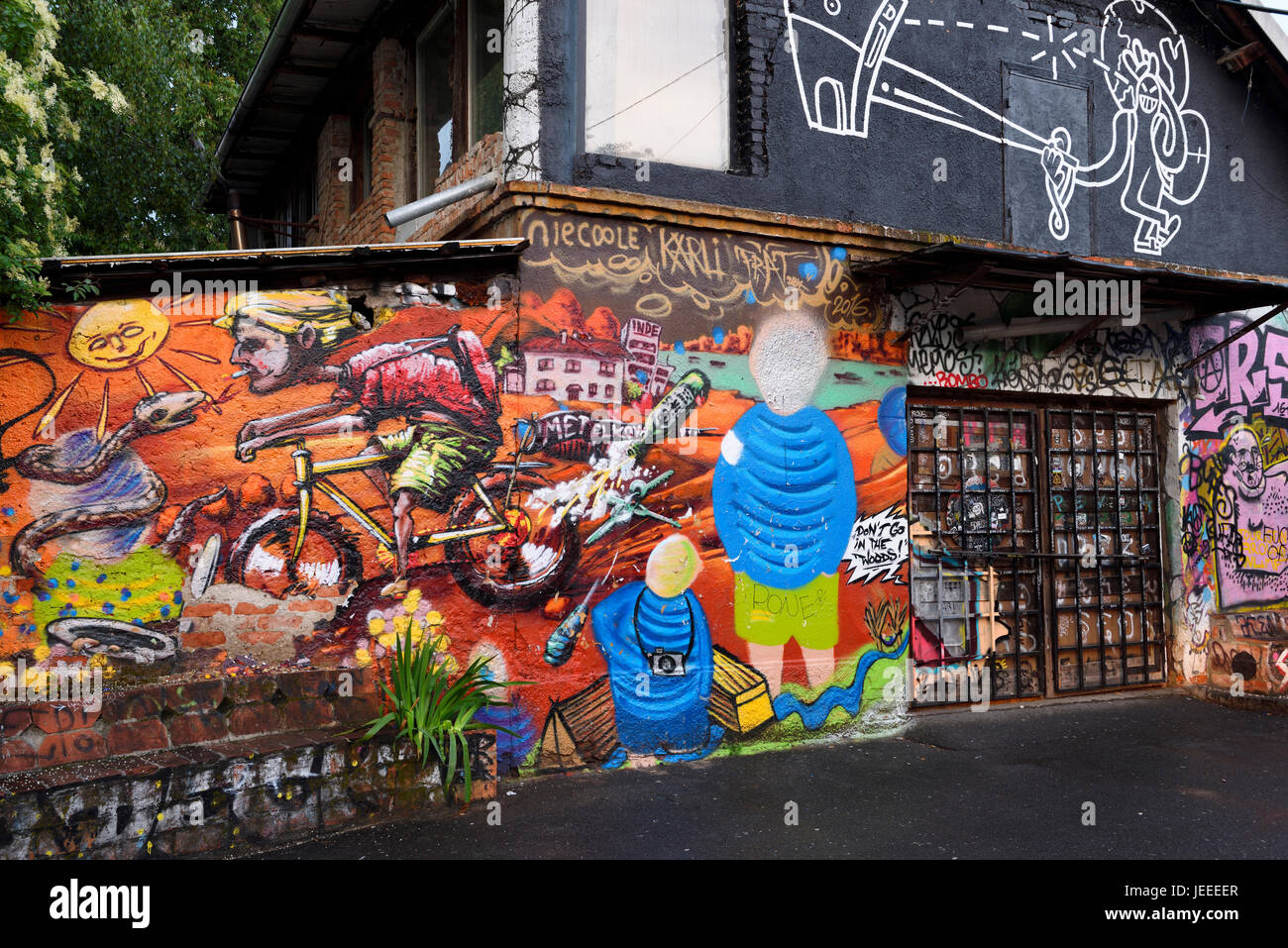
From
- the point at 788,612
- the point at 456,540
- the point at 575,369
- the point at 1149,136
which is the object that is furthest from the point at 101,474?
the point at 1149,136

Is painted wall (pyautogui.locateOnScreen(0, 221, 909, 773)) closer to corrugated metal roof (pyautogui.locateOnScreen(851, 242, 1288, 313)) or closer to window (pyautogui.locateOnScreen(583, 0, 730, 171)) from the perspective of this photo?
corrugated metal roof (pyautogui.locateOnScreen(851, 242, 1288, 313))

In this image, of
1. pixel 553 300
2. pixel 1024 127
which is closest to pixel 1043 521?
pixel 1024 127

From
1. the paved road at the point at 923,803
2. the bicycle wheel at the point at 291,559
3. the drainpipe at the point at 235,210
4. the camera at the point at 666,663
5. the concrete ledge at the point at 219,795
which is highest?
the drainpipe at the point at 235,210

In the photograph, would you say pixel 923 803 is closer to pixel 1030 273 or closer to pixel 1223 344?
pixel 1030 273

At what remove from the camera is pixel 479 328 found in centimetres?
591

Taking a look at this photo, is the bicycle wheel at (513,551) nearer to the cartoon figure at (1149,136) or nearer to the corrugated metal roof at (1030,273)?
the corrugated metal roof at (1030,273)

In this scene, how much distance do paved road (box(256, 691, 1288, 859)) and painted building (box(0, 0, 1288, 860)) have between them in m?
0.44

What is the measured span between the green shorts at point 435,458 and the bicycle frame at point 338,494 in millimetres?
84

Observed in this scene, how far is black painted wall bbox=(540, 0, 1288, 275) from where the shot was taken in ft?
21.4

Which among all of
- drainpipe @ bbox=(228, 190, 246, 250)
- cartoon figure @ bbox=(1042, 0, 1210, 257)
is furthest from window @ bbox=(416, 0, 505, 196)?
cartoon figure @ bbox=(1042, 0, 1210, 257)

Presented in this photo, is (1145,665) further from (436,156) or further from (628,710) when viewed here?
(436,156)

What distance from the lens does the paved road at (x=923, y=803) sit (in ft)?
15.7

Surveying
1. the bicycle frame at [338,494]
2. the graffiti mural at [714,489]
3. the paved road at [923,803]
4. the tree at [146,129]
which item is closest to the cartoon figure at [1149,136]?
the graffiti mural at [714,489]

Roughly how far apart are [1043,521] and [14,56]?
7866mm
